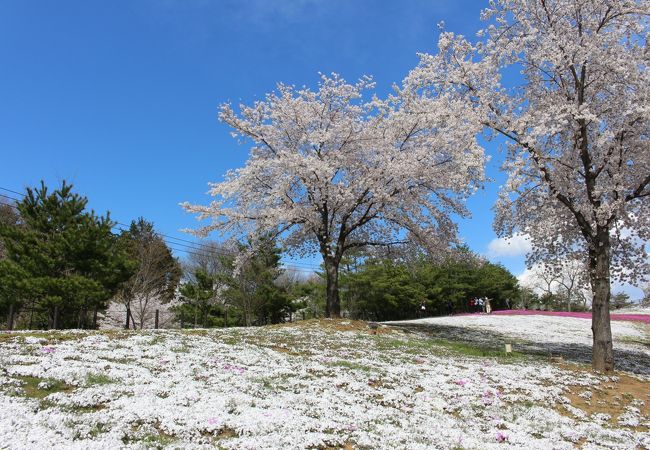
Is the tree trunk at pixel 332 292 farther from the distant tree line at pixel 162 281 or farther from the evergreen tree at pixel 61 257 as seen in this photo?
the evergreen tree at pixel 61 257

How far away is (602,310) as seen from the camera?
1867 cm

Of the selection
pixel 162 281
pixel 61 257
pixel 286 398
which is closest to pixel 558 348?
pixel 286 398

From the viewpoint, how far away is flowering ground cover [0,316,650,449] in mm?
7449

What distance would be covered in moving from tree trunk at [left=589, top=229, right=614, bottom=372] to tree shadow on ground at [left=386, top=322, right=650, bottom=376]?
7.89 ft

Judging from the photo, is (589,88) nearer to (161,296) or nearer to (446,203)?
(446,203)

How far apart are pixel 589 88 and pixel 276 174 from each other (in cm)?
1623

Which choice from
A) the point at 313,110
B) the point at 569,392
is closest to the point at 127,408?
the point at 569,392

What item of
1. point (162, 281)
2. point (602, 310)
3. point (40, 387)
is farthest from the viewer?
point (162, 281)

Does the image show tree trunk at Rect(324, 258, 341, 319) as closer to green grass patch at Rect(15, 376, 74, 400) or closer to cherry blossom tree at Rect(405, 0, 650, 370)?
cherry blossom tree at Rect(405, 0, 650, 370)

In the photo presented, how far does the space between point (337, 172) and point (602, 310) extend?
1639 cm

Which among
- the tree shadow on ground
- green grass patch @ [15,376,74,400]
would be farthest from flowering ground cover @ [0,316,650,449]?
the tree shadow on ground

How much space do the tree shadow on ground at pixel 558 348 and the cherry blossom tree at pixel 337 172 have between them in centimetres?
568

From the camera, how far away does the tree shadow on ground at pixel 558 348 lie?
2233 centimetres

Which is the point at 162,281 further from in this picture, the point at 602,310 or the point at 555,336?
the point at 602,310
